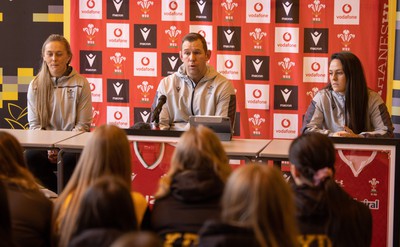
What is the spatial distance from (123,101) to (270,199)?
15.0 feet

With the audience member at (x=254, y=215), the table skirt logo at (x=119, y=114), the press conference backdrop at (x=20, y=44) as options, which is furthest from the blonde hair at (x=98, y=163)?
the press conference backdrop at (x=20, y=44)

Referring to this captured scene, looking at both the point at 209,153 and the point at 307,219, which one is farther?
the point at 209,153

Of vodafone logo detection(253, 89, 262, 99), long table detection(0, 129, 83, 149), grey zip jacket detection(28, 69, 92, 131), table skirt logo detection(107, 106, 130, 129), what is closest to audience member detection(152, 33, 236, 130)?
grey zip jacket detection(28, 69, 92, 131)

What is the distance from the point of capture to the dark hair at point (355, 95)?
5.01 metres

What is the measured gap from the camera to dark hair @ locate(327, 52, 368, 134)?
501 cm

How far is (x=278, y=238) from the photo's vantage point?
2160 millimetres

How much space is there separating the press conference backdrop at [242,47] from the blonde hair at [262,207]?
418 centimetres

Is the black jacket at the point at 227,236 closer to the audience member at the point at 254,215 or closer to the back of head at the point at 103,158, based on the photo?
the audience member at the point at 254,215

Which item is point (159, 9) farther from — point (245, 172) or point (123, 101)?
point (245, 172)

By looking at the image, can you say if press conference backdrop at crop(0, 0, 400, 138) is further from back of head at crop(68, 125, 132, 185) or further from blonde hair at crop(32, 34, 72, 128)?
back of head at crop(68, 125, 132, 185)

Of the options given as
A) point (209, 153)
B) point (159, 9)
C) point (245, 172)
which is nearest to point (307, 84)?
point (159, 9)

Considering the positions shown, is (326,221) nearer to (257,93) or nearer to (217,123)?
(217,123)

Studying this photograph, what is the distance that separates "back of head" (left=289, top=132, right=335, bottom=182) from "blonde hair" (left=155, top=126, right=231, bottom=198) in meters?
0.29

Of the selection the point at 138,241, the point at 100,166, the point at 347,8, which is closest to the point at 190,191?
the point at 100,166
